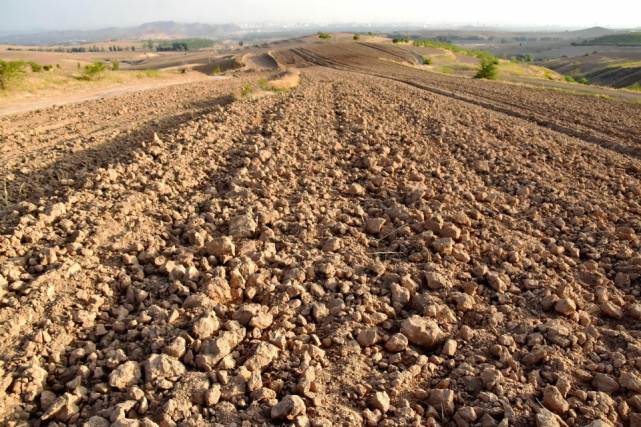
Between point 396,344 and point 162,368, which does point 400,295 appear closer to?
point 396,344

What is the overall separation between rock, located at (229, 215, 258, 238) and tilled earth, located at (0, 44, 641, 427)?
0.09 ft

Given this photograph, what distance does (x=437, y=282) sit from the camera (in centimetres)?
400

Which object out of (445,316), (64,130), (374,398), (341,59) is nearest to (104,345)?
(374,398)

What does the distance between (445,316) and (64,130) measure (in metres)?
11.4

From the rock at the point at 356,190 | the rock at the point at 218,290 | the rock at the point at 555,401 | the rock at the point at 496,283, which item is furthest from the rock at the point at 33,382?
the rock at the point at 356,190

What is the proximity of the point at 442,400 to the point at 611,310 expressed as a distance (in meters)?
2.08

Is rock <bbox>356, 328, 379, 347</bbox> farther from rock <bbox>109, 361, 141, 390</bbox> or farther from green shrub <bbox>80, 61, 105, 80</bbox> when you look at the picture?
green shrub <bbox>80, 61, 105, 80</bbox>

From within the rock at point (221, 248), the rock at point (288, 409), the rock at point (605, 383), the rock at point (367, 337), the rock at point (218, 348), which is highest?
the rock at point (221, 248)

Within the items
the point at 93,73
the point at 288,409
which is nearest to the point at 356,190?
the point at 288,409

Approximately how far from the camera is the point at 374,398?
2.74 m

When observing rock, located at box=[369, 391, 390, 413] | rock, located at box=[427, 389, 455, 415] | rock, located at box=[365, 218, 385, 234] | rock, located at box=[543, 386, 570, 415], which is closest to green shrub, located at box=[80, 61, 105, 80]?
rock, located at box=[365, 218, 385, 234]

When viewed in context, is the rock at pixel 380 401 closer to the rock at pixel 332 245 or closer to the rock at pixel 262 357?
the rock at pixel 262 357

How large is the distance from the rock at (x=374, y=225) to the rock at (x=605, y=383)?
2651 mm

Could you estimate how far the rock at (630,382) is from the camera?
2.86m
